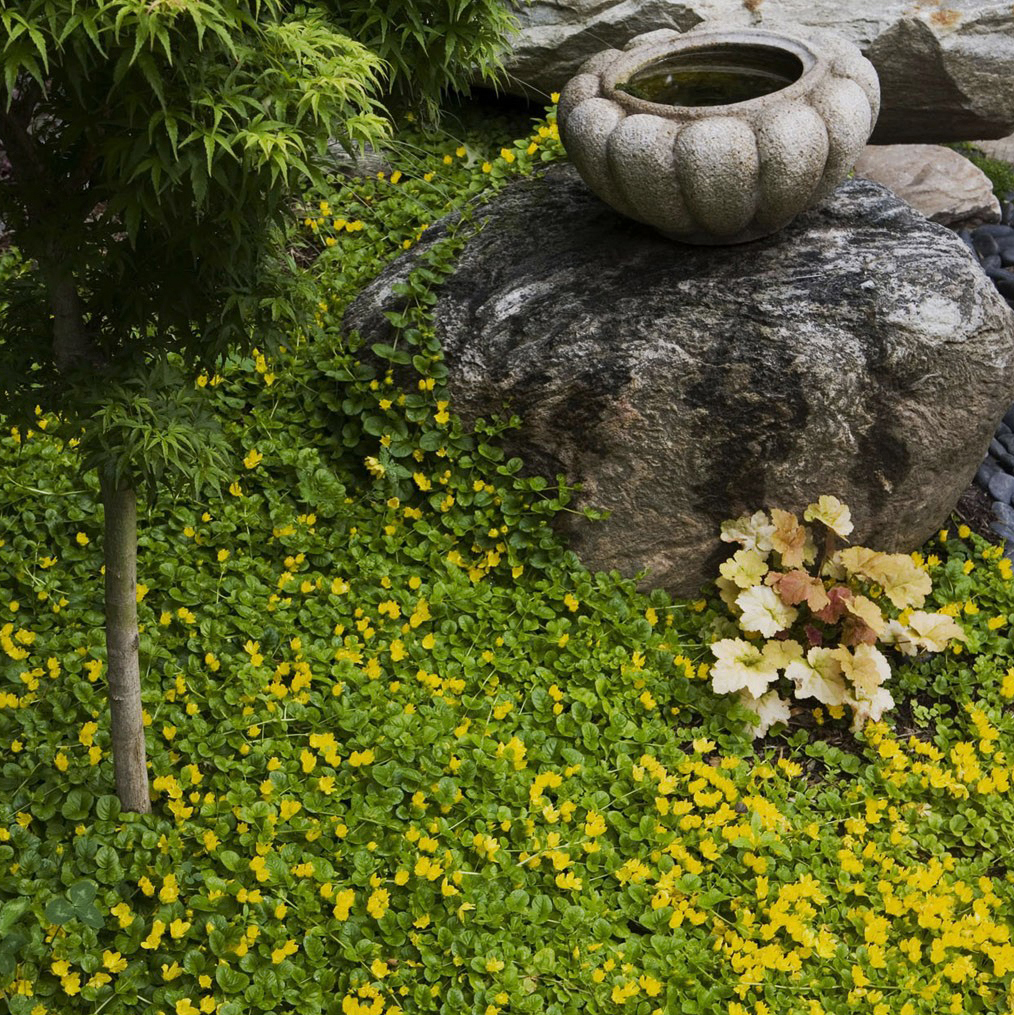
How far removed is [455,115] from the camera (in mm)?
6023

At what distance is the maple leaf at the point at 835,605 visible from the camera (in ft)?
12.0

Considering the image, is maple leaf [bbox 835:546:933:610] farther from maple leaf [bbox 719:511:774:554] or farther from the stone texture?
Result: the stone texture

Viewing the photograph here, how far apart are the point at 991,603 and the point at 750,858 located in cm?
156

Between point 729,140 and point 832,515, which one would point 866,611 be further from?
point 729,140

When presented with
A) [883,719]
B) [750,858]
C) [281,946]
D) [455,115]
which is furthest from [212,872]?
[455,115]

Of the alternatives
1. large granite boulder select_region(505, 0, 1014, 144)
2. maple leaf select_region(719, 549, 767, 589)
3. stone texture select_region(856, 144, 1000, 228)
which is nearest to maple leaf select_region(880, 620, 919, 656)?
maple leaf select_region(719, 549, 767, 589)

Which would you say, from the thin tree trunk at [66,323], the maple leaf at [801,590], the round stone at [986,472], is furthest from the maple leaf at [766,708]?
the thin tree trunk at [66,323]

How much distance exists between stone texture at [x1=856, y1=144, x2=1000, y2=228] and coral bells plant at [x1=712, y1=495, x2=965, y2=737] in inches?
119

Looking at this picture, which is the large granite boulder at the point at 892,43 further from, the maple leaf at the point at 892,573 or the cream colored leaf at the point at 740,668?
the cream colored leaf at the point at 740,668

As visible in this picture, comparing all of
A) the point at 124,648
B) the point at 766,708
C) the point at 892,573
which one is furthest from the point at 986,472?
the point at 124,648

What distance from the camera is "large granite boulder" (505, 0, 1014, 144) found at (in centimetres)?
521

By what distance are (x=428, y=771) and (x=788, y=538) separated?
1.42 meters

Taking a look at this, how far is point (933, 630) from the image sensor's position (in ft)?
12.3

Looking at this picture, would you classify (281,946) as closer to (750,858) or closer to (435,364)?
(750,858)
